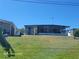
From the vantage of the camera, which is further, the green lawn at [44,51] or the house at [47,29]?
the house at [47,29]

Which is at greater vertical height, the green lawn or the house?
the house

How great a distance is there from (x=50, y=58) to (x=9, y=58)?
2477 mm

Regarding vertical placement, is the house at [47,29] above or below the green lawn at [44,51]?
above

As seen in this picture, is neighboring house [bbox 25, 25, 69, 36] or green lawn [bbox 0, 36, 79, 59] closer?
green lawn [bbox 0, 36, 79, 59]

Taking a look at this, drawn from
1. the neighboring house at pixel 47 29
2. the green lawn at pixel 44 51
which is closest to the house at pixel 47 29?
the neighboring house at pixel 47 29

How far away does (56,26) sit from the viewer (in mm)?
44438

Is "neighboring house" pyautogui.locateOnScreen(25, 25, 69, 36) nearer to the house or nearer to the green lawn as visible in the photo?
the house

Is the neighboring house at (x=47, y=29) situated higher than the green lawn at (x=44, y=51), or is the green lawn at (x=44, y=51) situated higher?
the neighboring house at (x=47, y=29)

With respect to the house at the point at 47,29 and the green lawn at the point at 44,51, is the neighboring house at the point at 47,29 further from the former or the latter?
the green lawn at the point at 44,51

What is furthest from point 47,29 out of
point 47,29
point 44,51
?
point 44,51

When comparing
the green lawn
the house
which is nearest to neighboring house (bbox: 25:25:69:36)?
the house

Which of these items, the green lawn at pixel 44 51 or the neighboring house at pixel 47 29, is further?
the neighboring house at pixel 47 29

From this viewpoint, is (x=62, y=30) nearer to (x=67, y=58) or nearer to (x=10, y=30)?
(x=10, y=30)

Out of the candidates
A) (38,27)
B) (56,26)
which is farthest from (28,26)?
(56,26)
